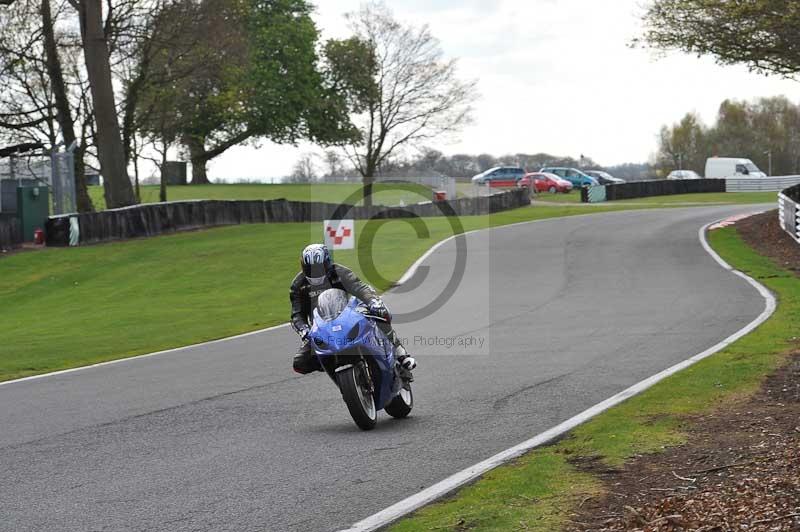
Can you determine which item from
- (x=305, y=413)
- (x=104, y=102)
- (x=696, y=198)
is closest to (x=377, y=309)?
(x=305, y=413)

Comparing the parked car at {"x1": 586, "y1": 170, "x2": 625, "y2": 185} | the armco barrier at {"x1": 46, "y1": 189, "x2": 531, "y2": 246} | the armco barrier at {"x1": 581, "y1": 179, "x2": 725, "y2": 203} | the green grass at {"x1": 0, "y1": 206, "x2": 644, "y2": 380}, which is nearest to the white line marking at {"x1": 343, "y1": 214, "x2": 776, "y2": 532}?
the green grass at {"x1": 0, "y1": 206, "x2": 644, "y2": 380}

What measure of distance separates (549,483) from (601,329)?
31.5ft

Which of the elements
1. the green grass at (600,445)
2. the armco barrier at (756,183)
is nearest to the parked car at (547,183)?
the armco barrier at (756,183)

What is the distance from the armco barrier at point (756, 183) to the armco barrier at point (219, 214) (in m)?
18.6

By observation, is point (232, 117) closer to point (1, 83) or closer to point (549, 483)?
point (1, 83)

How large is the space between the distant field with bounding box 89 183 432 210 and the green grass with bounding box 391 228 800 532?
42.7 meters

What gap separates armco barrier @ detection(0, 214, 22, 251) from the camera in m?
33.0

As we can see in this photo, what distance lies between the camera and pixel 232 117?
226 ft

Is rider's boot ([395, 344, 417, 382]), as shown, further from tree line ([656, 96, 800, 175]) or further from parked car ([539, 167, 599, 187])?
tree line ([656, 96, 800, 175])

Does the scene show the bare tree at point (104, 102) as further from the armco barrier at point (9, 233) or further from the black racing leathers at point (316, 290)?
the black racing leathers at point (316, 290)

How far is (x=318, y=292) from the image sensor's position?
9.94 metres

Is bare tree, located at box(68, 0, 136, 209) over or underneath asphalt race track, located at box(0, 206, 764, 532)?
over

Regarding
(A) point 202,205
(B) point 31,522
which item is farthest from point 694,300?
(A) point 202,205

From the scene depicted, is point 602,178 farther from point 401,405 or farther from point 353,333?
point 353,333
